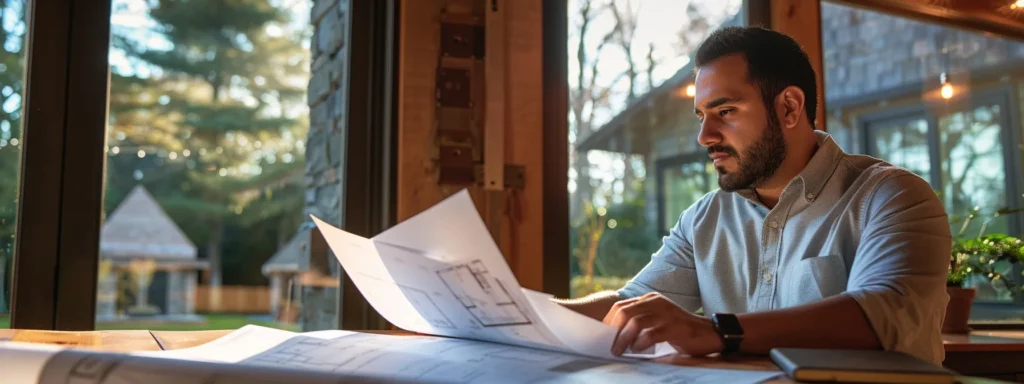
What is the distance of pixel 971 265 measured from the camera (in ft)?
8.86

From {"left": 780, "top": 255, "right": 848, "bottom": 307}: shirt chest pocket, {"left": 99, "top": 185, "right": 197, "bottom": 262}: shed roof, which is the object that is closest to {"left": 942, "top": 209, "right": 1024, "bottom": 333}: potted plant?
{"left": 780, "top": 255, "right": 848, "bottom": 307}: shirt chest pocket

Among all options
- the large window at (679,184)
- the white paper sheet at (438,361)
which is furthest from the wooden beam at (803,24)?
the white paper sheet at (438,361)

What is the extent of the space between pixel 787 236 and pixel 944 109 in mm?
2145

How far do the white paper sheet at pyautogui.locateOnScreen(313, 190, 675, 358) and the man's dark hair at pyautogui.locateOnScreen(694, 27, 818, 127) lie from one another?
65 centimetres

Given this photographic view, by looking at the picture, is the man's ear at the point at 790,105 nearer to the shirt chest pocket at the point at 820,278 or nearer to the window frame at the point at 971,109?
the shirt chest pocket at the point at 820,278

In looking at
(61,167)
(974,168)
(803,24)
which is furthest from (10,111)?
(974,168)

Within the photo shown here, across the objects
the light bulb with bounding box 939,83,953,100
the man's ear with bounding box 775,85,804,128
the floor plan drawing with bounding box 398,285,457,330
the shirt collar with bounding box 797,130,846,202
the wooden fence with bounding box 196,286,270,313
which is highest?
the light bulb with bounding box 939,83,953,100

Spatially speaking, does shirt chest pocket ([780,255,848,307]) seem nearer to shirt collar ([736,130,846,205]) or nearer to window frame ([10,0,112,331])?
shirt collar ([736,130,846,205])

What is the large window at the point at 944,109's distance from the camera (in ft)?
9.78

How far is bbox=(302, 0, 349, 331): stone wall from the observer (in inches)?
90.2

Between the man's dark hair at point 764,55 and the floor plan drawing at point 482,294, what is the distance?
2.56 feet

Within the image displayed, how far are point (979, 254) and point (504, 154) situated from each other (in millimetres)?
1720

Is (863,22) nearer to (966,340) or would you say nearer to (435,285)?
(966,340)

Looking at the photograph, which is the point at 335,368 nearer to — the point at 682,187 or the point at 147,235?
the point at 682,187
